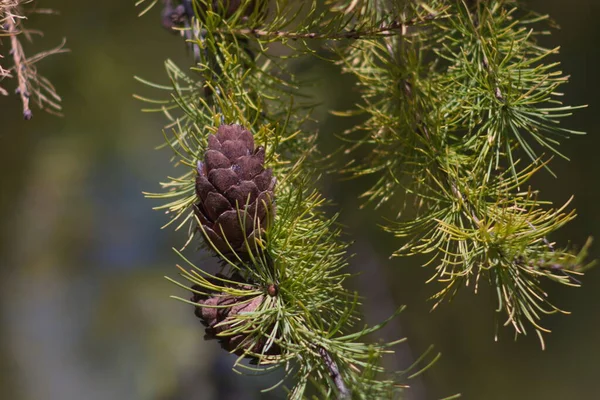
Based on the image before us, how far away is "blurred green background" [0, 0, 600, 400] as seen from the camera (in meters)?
1.13

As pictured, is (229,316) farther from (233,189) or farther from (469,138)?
(469,138)

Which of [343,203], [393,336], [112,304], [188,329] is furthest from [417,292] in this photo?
[112,304]

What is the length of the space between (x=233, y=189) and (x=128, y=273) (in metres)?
1.05

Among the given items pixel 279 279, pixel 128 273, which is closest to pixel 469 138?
pixel 279 279

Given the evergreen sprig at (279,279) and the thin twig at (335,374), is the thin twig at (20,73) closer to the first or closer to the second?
the evergreen sprig at (279,279)

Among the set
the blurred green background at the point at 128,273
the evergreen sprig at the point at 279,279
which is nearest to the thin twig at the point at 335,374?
the evergreen sprig at the point at 279,279

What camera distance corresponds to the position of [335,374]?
327 millimetres

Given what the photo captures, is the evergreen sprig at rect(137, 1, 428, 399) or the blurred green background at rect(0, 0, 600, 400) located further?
the blurred green background at rect(0, 0, 600, 400)

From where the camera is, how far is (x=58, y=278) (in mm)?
1303

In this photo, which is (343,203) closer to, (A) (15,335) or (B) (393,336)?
(B) (393,336)

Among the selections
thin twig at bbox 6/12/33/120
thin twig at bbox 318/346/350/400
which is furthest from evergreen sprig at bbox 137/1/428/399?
thin twig at bbox 6/12/33/120

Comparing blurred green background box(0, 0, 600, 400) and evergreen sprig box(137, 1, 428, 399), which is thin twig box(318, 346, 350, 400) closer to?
evergreen sprig box(137, 1, 428, 399)

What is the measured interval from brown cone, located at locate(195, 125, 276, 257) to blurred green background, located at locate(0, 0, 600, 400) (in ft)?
2.33

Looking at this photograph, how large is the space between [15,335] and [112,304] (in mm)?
210
